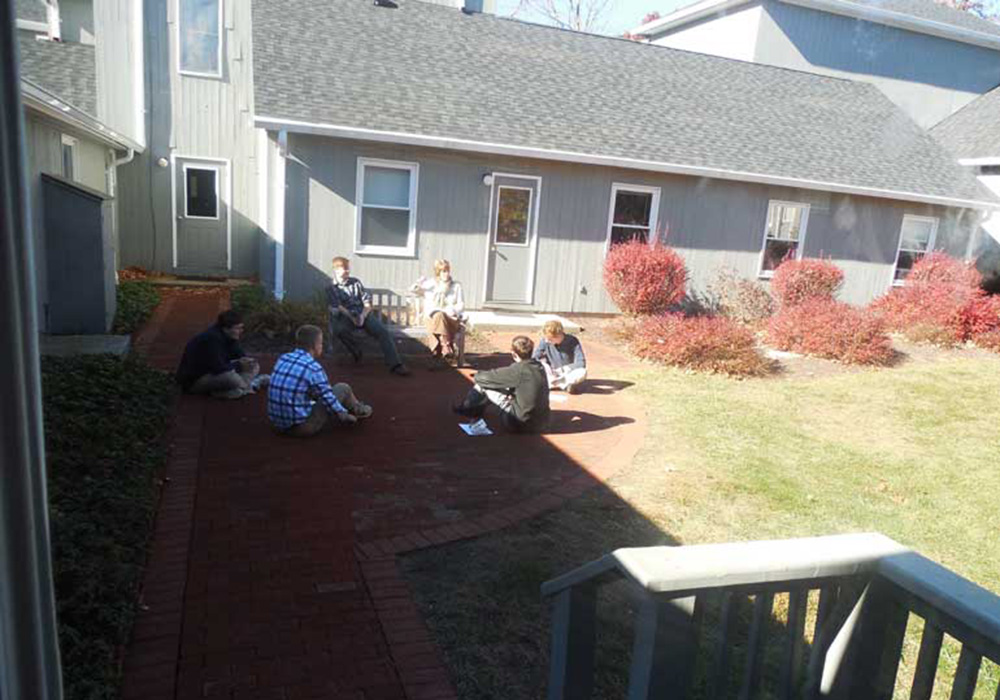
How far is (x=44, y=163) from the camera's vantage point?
9.64 meters

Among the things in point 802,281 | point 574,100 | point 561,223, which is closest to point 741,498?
point 561,223

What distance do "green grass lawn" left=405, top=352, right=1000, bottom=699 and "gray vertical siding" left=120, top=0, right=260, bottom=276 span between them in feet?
34.0

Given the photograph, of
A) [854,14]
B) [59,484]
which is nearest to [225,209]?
[59,484]

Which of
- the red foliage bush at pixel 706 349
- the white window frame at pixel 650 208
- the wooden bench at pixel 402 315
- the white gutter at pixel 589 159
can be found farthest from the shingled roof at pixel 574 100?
the red foliage bush at pixel 706 349

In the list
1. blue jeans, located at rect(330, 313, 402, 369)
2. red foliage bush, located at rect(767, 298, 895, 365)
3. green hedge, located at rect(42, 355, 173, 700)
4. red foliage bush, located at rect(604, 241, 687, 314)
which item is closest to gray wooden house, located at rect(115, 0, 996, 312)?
red foliage bush, located at rect(604, 241, 687, 314)

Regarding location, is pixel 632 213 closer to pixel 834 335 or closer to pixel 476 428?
pixel 834 335

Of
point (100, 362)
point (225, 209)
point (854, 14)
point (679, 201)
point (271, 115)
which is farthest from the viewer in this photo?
point (854, 14)

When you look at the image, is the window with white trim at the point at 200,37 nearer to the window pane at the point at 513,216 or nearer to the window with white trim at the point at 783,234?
the window pane at the point at 513,216

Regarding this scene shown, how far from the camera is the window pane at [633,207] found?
14312mm

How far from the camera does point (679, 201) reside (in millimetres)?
14656

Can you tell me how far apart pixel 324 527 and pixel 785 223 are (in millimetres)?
13645

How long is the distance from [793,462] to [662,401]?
2092 millimetres

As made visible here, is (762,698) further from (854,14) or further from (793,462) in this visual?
(854,14)

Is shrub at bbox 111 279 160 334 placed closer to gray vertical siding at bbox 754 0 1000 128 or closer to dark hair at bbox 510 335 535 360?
dark hair at bbox 510 335 535 360
